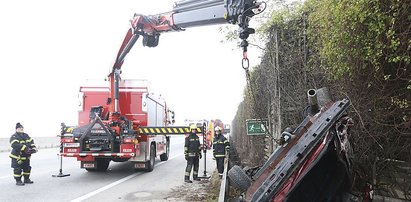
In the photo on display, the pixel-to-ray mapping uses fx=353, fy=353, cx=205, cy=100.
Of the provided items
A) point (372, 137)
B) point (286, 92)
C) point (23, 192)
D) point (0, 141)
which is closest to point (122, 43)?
point (23, 192)

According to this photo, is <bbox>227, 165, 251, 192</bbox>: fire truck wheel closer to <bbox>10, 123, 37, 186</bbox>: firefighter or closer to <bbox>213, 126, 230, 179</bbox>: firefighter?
<bbox>213, 126, 230, 179</bbox>: firefighter

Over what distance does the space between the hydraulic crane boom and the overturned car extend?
6.79 feet

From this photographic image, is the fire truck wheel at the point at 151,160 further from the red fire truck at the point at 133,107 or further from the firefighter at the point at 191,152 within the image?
the firefighter at the point at 191,152

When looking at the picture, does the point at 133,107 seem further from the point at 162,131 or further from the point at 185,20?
the point at 185,20

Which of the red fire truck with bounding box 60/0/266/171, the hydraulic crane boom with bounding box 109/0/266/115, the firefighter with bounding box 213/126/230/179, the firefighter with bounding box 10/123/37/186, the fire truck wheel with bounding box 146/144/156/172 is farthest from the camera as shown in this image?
the fire truck wheel with bounding box 146/144/156/172

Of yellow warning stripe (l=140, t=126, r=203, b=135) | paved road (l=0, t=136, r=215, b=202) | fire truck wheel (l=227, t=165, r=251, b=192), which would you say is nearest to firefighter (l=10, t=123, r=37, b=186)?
paved road (l=0, t=136, r=215, b=202)

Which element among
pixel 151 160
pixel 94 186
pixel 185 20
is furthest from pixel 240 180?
pixel 151 160

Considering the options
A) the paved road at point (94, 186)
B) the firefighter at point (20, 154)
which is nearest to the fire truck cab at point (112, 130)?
the paved road at point (94, 186)

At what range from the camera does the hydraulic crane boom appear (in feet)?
19.9

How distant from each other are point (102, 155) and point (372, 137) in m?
8.07

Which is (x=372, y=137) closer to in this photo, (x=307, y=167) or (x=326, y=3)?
(x=307, y=167)

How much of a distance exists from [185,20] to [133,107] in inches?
188

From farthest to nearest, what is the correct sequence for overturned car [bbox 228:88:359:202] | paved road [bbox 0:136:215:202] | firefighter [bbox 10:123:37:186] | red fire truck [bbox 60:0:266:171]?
firefighter [bbox 10:123:37:186]
paved road [bbox 0:136:215:202]
red fire truck [bbox 60:0:266:171]
overturned car [bbox 228:88:359:202]

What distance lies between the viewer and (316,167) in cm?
345
